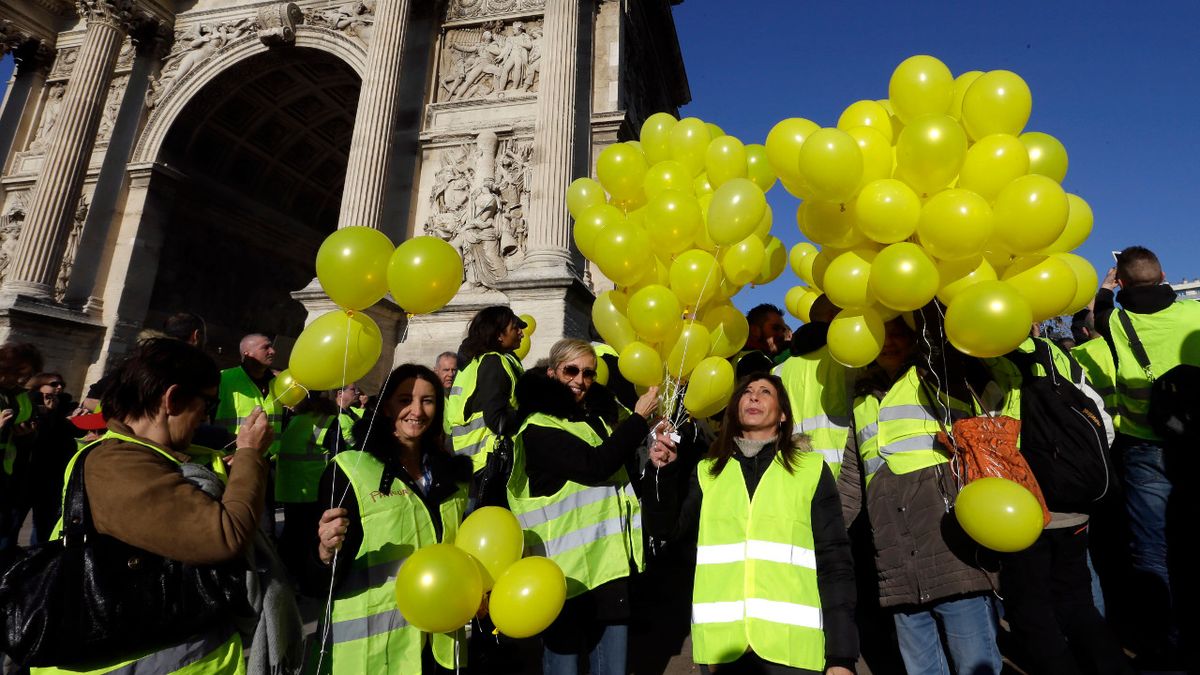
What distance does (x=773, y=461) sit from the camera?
229 centimetres

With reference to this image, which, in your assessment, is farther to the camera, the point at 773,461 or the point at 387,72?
the point at 387,72

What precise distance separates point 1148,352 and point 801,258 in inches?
76.1

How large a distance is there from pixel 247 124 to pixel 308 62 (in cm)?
260

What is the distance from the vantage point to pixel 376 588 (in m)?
2.14

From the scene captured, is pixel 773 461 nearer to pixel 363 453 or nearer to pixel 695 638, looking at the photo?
pixel 695 638

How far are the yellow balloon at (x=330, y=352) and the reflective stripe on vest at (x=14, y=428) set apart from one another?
3352 mm

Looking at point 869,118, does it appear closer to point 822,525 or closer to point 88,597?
point 822,525

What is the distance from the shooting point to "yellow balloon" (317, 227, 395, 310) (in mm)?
2455

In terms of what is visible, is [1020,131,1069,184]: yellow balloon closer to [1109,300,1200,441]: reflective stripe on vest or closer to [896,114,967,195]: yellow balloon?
[896,114,967,195]: yellow balloon

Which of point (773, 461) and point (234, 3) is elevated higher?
point (234, 3)

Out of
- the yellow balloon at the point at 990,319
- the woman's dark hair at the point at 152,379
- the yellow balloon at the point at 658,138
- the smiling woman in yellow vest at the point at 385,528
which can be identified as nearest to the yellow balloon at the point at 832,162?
the yellow balloon at the point at 990,319

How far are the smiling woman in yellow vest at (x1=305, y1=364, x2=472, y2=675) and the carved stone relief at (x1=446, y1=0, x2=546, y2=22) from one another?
33.9ft

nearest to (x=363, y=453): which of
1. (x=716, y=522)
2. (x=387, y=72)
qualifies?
(x=716, y=522)

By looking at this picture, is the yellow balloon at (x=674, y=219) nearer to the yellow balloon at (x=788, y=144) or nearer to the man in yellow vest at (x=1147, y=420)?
the yellow balloon at (x=788, y=144)
